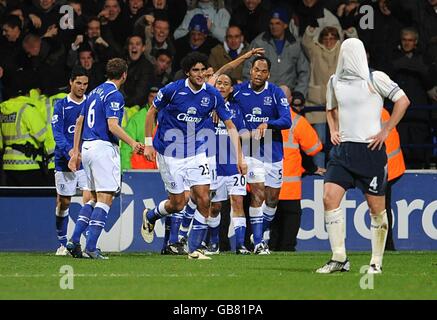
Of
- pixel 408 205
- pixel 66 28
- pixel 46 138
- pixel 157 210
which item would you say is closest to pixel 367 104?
pixel 157 210

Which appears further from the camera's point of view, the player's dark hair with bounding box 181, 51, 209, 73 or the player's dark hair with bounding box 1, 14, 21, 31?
the player's dark hair with bounding box 1, 14, 21, 31

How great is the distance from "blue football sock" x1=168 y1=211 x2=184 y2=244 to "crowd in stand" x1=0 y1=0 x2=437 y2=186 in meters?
3.30

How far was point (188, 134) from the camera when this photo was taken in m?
14.1

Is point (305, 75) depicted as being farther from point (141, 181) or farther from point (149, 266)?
point (149, 266)

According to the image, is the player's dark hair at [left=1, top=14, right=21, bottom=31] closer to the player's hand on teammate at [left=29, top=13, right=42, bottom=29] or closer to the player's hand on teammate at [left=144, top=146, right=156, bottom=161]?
the player's hand on teammate at [left=29, top=13, right=42, bottom=29]

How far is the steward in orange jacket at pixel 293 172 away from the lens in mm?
16938

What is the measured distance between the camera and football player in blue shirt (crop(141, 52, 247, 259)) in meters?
14.0

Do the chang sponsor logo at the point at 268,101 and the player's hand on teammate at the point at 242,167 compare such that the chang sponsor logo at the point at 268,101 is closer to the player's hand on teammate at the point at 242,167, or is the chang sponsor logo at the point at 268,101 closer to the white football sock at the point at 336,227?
the player's hand on teammate at the point at 242,167

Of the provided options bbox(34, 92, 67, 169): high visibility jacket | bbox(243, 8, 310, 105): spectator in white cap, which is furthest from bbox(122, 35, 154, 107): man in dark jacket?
bbox(243, 8, 310, 105): spectator in white cap

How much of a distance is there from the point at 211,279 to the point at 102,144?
3.56 metres

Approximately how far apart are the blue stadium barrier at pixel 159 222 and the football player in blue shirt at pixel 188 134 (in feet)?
9.34

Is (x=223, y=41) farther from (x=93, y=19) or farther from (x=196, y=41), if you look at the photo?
(x=93, y=19)

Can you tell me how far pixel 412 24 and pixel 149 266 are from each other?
802cm

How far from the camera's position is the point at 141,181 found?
17.1 meters
